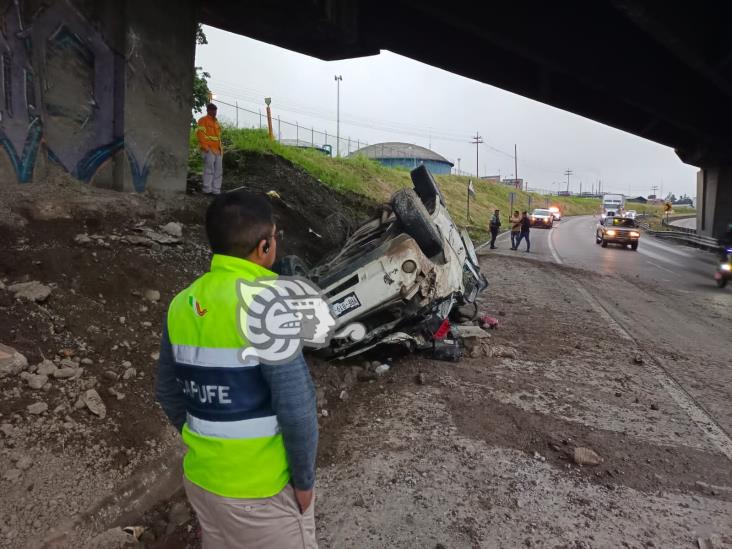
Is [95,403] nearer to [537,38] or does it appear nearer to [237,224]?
[237,224]

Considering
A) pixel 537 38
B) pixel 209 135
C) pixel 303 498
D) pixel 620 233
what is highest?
pixel 537 38

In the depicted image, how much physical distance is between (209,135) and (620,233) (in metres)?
21.1

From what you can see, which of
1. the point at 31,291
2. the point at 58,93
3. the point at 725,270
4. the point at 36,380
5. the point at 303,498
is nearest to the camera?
the point at 303,498

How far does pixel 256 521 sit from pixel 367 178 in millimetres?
32360

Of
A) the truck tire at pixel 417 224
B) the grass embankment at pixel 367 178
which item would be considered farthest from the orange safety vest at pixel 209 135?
the truck tire at pixel 417 224

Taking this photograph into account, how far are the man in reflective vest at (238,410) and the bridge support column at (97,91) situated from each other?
20.6 feet

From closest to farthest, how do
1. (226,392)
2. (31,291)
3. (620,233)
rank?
(226,392) → (31,291) → (620,233)

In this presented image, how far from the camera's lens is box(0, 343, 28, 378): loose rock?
361cm

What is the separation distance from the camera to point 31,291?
4.53 m

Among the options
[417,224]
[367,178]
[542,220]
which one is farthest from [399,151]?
[417,224]

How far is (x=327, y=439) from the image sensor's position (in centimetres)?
407

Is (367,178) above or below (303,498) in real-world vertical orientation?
above

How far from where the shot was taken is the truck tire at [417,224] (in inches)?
211

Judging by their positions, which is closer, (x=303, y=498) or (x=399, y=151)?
(x=303, y=498)
